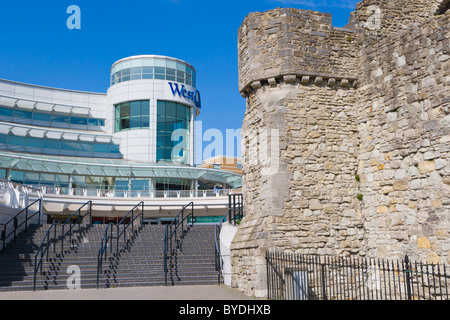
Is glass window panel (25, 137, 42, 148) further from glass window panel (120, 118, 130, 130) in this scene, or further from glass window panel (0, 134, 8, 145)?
glass window panel (120, 118, 130, 130)

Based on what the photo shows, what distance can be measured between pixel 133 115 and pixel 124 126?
1712 millimetres

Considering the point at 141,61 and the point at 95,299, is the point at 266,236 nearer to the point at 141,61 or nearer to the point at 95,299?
the point at 95,299

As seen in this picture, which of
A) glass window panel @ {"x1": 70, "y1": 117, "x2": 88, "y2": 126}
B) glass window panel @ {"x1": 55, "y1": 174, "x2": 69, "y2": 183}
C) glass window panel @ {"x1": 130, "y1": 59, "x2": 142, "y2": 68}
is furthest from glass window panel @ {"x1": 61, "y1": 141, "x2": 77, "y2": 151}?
glass window panel @ {"x1": 130, "y1": 59, "x2": 142, "y2": 68}

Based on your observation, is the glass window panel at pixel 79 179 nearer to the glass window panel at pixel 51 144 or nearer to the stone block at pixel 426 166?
the glass window panel at pixel 51 144

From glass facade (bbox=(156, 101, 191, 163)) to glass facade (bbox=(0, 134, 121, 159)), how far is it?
16.1 feet

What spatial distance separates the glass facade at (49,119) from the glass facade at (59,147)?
374cm

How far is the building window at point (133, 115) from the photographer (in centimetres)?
4773

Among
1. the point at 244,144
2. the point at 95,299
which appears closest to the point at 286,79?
the point at 244,144

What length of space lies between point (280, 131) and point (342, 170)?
185cm

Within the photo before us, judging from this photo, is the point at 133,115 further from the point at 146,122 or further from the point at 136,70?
the point at 136,70

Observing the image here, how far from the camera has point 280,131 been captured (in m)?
11.5

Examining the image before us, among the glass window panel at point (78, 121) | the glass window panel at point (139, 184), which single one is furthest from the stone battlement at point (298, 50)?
the glass window panel at point (78, 121)

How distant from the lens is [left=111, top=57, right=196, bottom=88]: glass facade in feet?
157
